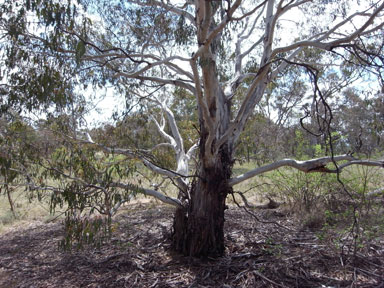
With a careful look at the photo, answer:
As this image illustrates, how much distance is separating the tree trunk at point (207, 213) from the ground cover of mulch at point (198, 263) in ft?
0.58

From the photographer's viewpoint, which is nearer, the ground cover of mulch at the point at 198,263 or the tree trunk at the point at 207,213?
the ground cover of mulch at the point at 198,263

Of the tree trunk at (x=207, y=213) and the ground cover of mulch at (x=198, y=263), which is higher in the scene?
the tree trunk at (x=207, y=213)

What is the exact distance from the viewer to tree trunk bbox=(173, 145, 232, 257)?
499 cm

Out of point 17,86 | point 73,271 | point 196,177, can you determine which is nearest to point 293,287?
point 196,177

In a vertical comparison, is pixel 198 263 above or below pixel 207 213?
below

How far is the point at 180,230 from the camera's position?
17.2ft

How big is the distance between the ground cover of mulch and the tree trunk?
18cm

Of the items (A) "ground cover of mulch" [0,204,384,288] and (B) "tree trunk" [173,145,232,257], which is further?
(B) "tree trunk" [173,145,232,257]

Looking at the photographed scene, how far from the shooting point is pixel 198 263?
486 cm

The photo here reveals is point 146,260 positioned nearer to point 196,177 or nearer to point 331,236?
point 196,177

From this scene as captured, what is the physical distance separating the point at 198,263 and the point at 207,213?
2.27 ft

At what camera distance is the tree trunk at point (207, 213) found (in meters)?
4.99

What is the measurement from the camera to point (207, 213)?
4988 mm

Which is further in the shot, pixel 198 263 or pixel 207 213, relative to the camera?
pixel 207 213
